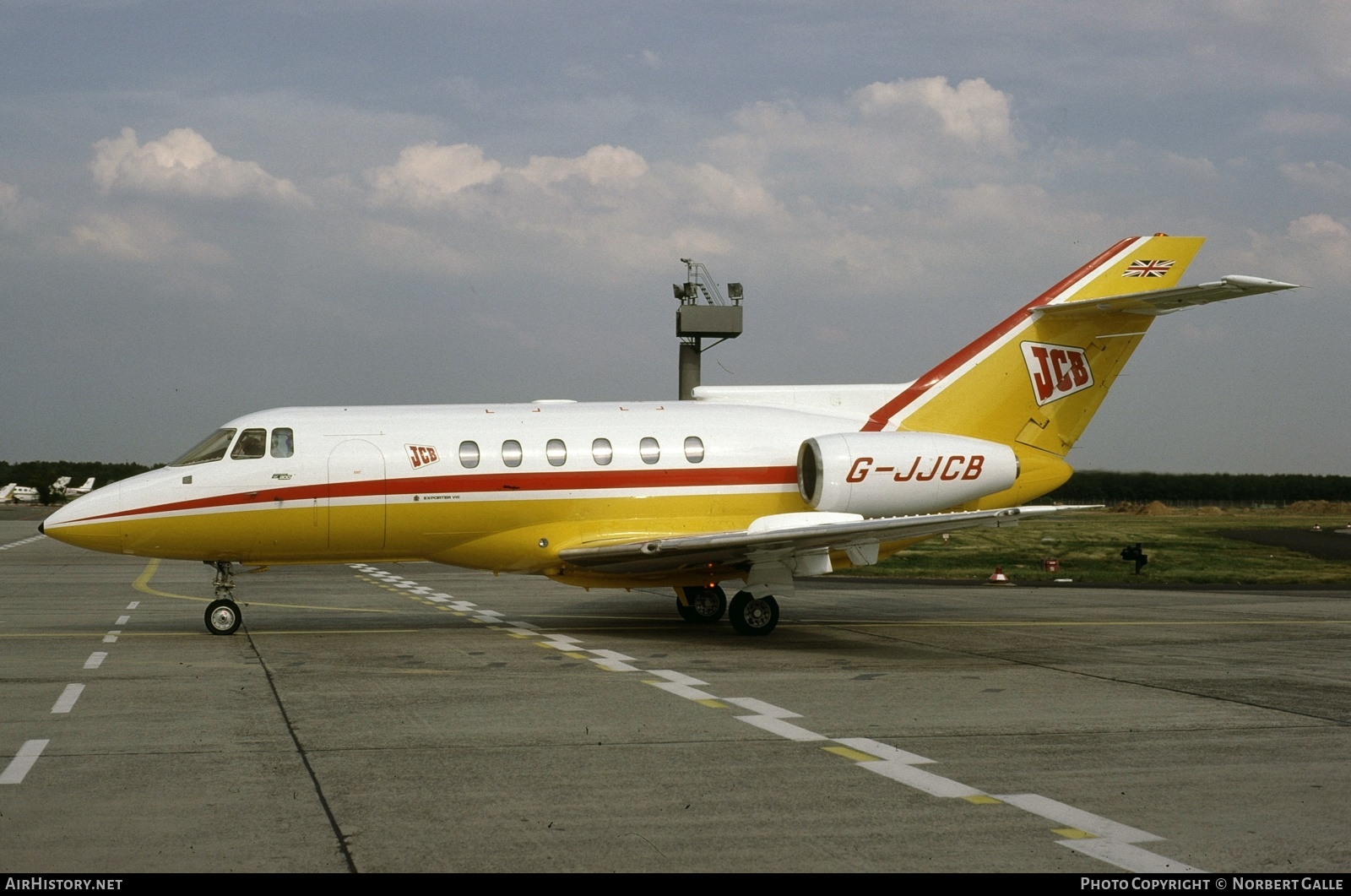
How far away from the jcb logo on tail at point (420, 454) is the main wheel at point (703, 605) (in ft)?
15.2

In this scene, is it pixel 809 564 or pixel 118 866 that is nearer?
pixel 118 866

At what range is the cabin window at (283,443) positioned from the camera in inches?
671

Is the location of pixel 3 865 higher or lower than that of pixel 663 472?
lower

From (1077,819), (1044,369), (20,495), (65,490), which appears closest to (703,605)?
(1044,369)

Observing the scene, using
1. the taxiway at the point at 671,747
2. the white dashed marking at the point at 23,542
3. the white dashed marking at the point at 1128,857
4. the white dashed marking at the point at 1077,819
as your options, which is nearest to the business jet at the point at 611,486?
the taxiway at the point at 671,747

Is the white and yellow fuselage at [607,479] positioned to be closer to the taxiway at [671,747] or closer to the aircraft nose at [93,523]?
the aircraft nose at [93,523]

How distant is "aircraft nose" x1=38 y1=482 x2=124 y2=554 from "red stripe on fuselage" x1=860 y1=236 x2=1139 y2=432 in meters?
11.1

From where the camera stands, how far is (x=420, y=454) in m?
17.2

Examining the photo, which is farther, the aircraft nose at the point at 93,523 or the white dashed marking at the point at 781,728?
the aircraft nose at the point at 93,523

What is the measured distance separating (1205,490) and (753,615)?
191 ft

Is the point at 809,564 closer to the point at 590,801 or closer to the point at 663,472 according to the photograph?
the point at 663,472
